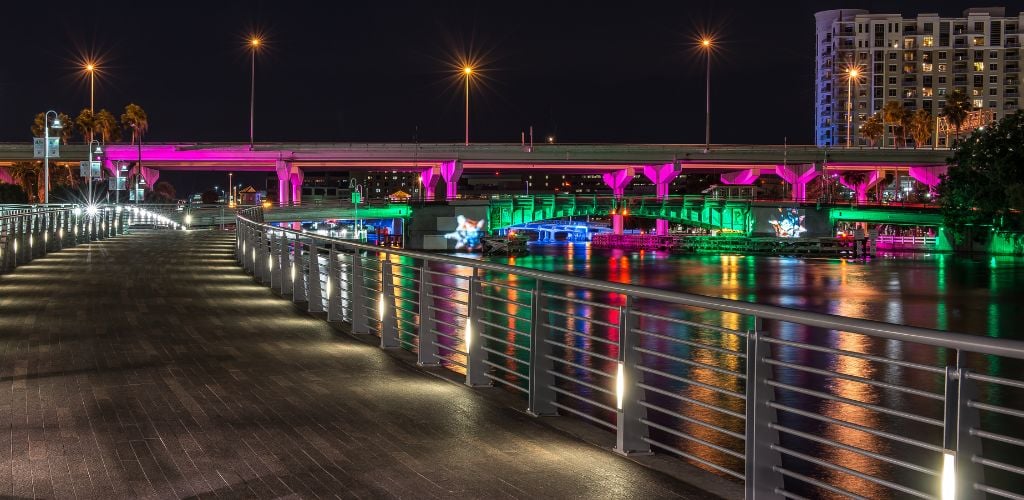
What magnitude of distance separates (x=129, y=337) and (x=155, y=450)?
7.29m

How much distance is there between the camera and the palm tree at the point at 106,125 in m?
153

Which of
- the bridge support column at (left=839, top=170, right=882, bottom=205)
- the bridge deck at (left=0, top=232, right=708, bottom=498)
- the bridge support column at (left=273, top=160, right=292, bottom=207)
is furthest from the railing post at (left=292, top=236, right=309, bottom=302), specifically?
the bridge support column at (left=839, top=170, right=882, bottom=205)

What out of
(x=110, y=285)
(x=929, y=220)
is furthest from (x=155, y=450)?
(x=929, y=220)

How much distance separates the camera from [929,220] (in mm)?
115688

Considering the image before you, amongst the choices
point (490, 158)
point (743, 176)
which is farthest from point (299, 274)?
point (743, 176)

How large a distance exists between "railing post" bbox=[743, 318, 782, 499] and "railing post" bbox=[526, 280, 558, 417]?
10.1 ft

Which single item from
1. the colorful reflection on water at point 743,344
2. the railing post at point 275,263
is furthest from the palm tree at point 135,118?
the railing post at point 275,263

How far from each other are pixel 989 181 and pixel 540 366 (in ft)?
298

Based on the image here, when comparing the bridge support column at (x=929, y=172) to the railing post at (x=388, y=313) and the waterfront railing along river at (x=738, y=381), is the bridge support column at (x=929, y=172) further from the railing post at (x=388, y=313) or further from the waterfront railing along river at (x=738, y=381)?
the railing post at (x=388, y=313)

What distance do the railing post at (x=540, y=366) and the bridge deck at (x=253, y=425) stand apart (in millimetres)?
291

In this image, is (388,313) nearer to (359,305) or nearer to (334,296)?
(359,305)

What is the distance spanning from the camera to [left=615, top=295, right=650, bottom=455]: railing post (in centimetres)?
860

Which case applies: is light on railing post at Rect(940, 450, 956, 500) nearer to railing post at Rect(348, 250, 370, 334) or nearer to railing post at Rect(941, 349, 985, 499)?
railing post at Rect(941, 349, 985, 499)

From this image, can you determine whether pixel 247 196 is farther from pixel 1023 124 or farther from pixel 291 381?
pixel 291 381
